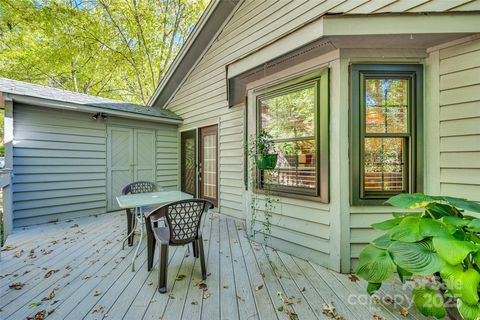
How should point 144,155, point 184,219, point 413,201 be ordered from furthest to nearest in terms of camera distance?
1. point 144,155
2. point 184,219
3. point 413,201

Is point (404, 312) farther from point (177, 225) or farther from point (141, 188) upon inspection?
point (141, 188)

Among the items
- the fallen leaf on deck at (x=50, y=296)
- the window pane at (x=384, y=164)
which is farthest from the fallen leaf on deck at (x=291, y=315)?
the fallen leaf on deck at (x=50, y=296)

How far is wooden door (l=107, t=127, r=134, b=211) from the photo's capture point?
521 cm

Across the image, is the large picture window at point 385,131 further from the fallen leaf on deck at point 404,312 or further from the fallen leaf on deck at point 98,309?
the fallen leaf on deck at point 98,309

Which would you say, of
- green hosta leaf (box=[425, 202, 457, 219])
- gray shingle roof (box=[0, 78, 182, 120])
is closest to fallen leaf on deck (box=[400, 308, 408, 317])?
green hosta leaf (box=[425, 202, 457, 219])

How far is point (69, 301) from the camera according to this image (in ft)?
6.43

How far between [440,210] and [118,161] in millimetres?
5916

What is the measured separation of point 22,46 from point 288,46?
12.1m

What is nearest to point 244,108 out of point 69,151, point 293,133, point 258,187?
point 293,133

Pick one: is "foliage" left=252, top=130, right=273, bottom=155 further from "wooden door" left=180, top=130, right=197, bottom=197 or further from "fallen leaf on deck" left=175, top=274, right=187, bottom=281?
"wooden door" left=180, top=130, right=197, bottom=197

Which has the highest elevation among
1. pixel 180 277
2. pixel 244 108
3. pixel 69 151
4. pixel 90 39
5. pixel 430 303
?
pixel 90 39

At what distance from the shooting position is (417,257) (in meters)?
1.36

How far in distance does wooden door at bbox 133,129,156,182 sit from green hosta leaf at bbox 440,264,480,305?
5929 millimetres

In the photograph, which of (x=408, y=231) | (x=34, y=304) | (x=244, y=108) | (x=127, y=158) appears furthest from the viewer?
(x=127, y=158)
